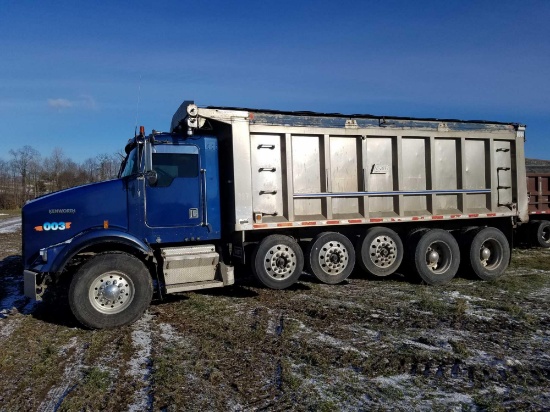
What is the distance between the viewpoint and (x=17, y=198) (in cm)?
5422

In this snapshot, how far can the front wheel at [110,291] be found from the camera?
226 inches

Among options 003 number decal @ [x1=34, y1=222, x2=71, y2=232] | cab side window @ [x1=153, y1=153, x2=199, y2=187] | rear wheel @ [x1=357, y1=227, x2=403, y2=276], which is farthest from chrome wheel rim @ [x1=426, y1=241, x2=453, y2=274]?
003 number decal @ [x1=34, y1=222, x2=71, y2=232]

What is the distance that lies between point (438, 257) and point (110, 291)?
19.8ft

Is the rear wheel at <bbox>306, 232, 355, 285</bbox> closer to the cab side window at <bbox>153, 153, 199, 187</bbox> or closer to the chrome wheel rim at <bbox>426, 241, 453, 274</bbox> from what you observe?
the chrome wheel rim at <bbox>426, 241, 453, 274</bbox>

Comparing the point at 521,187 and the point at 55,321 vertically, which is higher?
the point at 521,187

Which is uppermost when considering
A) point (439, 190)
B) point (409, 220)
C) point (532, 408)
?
point (439, 190)

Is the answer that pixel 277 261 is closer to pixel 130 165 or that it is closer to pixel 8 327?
pixel 130 165

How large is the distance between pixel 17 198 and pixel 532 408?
200 ft

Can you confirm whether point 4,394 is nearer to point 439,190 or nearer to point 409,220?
point 409,220

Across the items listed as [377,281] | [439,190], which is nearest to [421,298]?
[377,281]

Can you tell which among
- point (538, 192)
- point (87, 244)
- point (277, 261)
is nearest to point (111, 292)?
point (87, 244)

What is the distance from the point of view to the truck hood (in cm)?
597

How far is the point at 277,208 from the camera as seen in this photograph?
745 cm

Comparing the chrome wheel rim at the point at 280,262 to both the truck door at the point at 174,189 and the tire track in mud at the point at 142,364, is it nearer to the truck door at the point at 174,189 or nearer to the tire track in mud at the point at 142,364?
the truck door at the point at 174,189
